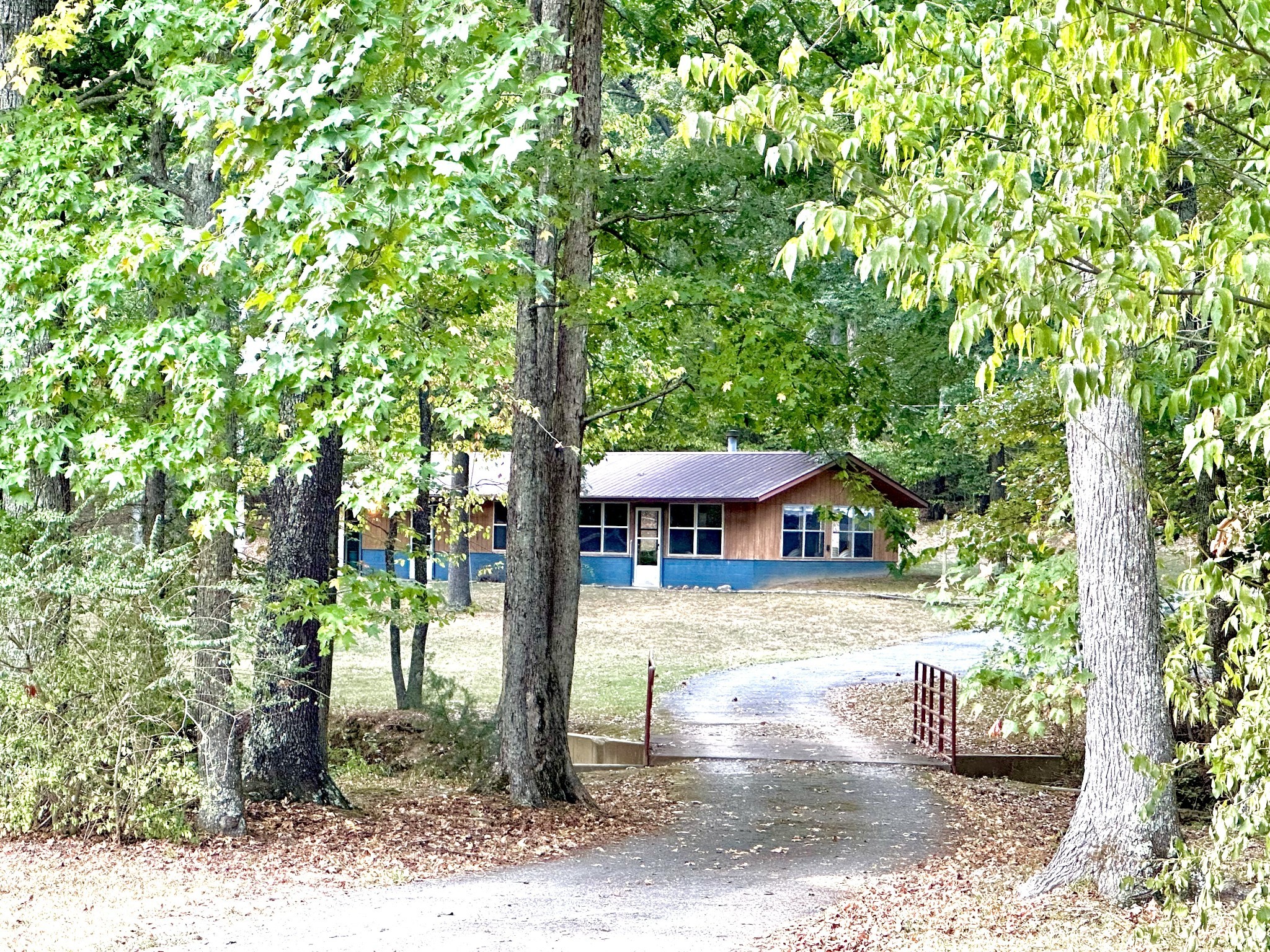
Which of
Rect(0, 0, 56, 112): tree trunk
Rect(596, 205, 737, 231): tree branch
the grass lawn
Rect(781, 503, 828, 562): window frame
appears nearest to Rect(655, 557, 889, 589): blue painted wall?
Rect(781, 503, 828, 562): window frame

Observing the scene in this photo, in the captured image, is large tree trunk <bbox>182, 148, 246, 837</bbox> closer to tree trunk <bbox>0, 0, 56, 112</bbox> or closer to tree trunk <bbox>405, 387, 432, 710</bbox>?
tree trunk <bbox>0, 0, 56, 112</bbox>

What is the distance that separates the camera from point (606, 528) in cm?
4191

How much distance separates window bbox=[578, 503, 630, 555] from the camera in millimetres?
41625

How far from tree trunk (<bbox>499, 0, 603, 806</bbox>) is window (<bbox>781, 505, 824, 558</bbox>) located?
27686mm

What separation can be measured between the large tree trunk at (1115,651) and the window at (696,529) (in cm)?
3111

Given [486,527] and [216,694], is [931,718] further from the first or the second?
[486,527]

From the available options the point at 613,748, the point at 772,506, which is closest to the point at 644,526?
the point at 772,506

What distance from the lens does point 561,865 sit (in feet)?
33.7

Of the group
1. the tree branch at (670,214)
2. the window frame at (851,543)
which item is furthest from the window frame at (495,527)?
the tree branch at (670,214)

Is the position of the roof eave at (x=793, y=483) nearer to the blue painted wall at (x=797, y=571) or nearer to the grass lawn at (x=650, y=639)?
the blue painted wall at (x=797, y=571)

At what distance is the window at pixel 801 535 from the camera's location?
40000mm

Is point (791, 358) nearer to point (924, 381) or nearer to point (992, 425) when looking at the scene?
point (992, 425)

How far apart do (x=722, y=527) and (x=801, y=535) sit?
2.35 metres

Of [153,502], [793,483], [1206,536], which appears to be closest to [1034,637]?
[1206,536]
